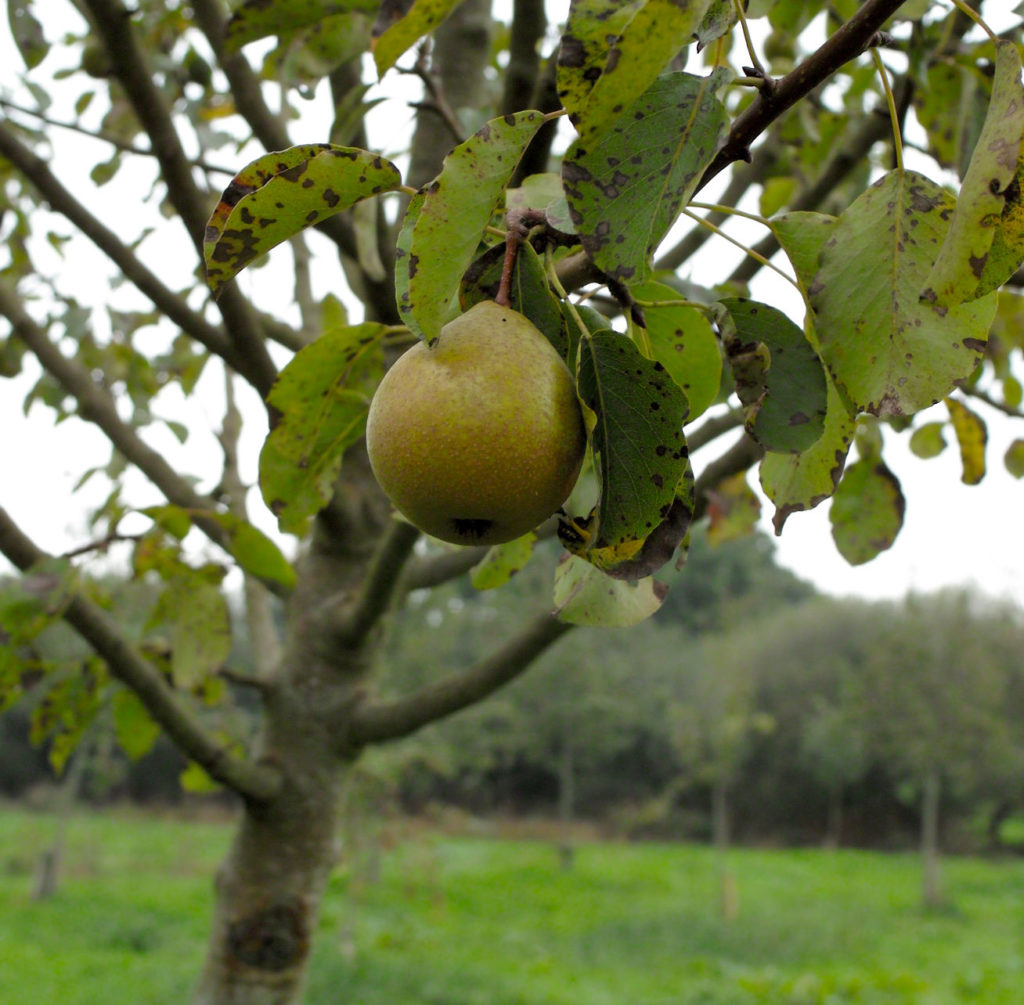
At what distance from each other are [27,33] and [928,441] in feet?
6.89

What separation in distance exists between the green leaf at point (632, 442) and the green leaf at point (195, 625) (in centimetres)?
132

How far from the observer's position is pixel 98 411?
2.15 metres

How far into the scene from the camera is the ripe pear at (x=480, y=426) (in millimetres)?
758

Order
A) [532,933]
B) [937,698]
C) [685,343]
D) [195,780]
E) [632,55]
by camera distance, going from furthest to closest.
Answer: [937,698] → [532,933] → [195,780] → [685,343] → [632,55]

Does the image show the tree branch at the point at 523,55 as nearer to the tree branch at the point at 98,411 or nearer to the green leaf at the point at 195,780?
the tree branch at the point at 98,411

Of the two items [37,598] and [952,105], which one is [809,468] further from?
[37,598]

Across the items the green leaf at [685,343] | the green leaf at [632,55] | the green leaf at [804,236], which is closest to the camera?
the green leaf at [632,55]

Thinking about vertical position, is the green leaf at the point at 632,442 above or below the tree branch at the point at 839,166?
below

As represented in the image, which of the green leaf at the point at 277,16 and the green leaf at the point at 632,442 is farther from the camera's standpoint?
the green leaf at the point at 277,16

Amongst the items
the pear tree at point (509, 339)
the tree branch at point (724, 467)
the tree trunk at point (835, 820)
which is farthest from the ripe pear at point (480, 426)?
the tree trunk at point (835, 820)

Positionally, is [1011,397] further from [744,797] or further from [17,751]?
[17,751]

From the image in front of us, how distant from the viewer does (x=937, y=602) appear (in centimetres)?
1972

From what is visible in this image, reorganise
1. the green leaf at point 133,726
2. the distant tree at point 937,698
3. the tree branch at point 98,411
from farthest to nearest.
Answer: the distant tree at point 937,698, the green leaf at point 133,726, the tree branch at point 98,411

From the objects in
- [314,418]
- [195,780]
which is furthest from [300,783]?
[314,418]
